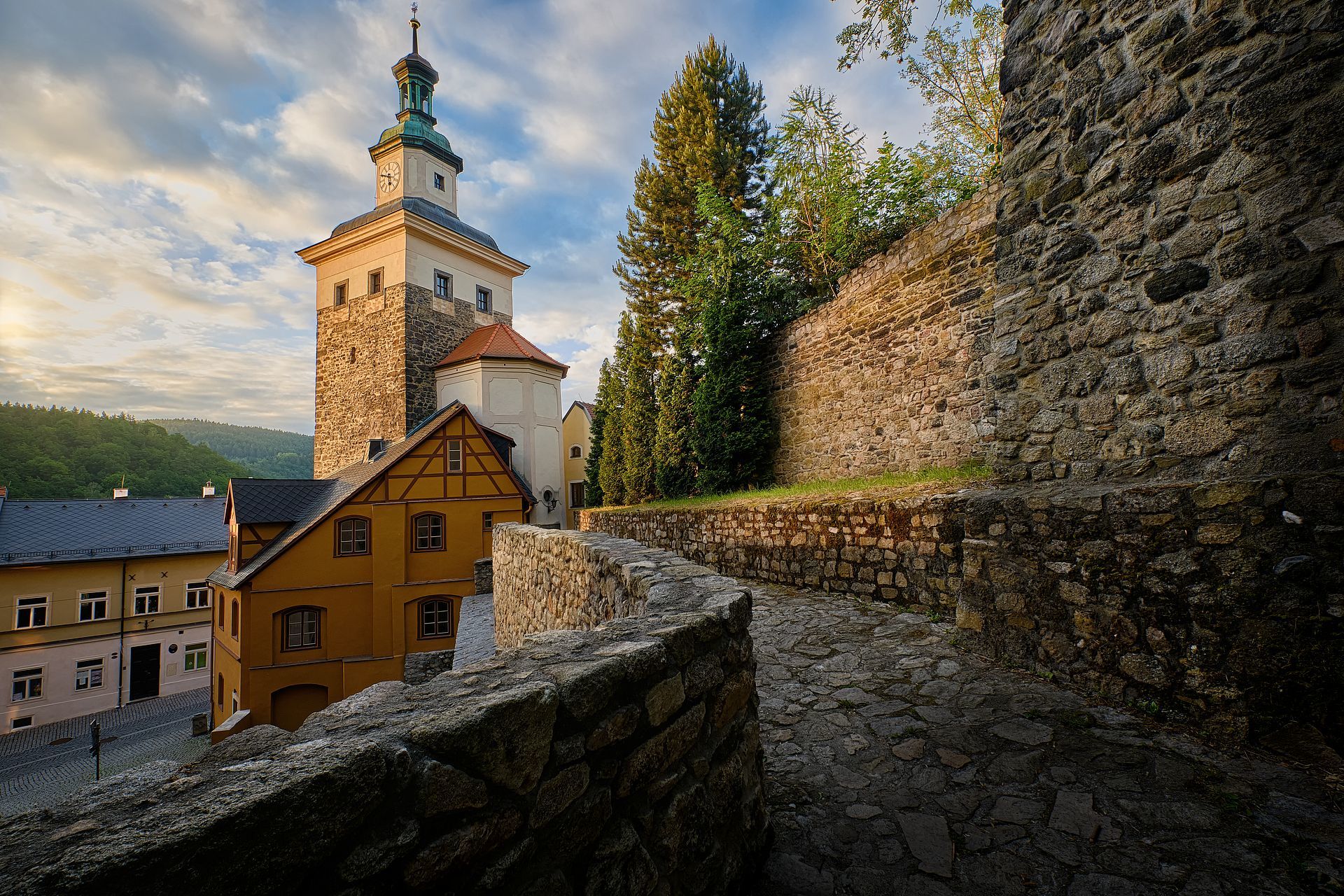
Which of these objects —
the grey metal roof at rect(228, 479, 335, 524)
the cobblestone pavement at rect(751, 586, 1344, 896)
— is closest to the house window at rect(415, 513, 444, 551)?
the grey metal roof at rect(228, 479, 335, 524)

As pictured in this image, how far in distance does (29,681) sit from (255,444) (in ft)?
225

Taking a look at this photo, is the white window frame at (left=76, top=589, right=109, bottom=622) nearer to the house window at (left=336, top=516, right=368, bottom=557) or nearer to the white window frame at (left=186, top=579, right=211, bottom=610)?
the white window frame at (left=186, top=579, right=211, bottom=610)

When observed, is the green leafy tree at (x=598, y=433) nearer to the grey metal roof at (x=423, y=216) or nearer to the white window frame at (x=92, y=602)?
the grey metal roof at (x=423, y=216)

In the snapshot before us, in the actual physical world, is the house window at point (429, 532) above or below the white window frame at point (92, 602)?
above

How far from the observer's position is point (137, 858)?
2.39 feet

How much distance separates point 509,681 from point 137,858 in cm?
73

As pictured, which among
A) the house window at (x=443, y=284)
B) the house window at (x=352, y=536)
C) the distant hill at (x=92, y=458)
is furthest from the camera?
the distant hill at (x=92, y=458)

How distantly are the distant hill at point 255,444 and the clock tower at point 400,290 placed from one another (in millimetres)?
44594

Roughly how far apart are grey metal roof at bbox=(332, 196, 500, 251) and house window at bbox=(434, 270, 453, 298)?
175 cm

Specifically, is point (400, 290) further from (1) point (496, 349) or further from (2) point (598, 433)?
(2) point (598, 433)

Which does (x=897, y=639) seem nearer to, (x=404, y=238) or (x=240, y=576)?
(x=240, y=576)

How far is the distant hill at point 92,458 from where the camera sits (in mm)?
31828

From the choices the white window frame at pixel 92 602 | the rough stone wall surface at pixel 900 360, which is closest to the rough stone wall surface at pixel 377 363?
the white window frame at pixel 92 602

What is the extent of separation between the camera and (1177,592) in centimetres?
252
